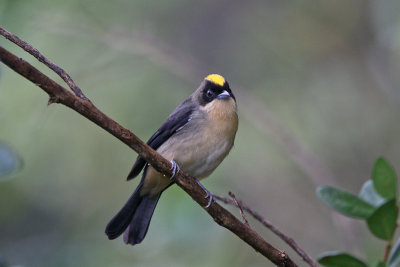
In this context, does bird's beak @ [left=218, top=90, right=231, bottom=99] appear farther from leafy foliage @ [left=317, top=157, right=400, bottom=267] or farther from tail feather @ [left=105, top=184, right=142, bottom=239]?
leafy foliage @ [left=317, top=157, right=400, bottom=267]

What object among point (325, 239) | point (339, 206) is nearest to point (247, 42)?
point (325, 239)

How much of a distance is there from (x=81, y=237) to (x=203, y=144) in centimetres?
167

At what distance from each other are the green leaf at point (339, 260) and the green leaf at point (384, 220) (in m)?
0.17

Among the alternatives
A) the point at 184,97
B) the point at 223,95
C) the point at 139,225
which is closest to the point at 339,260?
the point at 139,225

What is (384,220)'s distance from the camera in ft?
7.58

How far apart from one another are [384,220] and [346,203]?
0.18 metres

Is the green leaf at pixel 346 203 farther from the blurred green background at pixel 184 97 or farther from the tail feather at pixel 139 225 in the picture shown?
the tail feather at pixel 139 225

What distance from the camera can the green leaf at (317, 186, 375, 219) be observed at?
2.38 metres

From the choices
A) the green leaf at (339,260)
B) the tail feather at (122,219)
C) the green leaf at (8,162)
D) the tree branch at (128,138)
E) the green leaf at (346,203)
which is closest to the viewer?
the tree branch at (128,138)

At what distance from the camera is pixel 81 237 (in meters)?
4.73

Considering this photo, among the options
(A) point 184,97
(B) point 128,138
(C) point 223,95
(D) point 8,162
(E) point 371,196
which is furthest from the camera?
(A) point 184,97

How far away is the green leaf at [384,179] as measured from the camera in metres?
2.35

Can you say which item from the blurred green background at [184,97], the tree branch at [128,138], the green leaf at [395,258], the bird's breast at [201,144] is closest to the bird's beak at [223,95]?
the bird's breast at [201,144]

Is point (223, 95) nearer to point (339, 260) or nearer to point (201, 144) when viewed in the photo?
point (201, 144)
